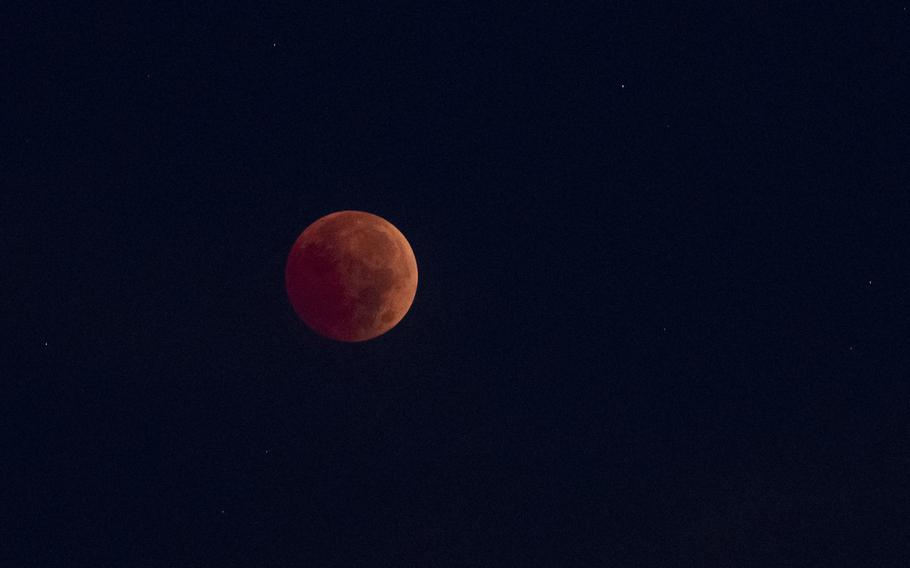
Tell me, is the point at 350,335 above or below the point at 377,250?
below

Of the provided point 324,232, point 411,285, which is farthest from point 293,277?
point 411,285

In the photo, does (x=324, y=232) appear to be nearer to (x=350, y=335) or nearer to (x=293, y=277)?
(x=293, y=277)

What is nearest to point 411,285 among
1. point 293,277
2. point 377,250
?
point 377,250

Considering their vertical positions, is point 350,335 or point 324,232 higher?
point 324,232

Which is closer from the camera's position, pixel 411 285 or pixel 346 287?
pixel 346 287

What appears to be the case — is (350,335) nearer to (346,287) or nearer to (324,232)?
(346,287)
